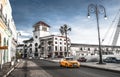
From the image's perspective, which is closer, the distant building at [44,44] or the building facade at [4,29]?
the building facade at [4,29]

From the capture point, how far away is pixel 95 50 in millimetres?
124688

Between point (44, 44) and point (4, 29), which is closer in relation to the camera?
point (4, 29)

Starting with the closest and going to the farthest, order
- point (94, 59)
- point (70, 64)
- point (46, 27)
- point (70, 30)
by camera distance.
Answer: point (70, 64)
point (94, 59)
point (70, 30)
point (46, 27)

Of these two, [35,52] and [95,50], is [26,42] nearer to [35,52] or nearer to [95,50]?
[35,52]

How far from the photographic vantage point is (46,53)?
118m

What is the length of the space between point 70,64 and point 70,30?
5595 cm

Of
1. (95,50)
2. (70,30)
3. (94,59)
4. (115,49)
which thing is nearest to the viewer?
(94,59)

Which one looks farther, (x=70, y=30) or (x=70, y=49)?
(x=70, y=49)

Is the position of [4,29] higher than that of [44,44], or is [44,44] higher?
[44,44]

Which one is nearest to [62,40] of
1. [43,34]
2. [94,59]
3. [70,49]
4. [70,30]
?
[70,49]

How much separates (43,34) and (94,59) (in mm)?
83279

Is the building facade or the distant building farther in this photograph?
the distant building

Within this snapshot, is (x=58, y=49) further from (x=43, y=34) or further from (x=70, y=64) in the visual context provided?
(x=70, y=64)

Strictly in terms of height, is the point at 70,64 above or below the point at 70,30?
below
